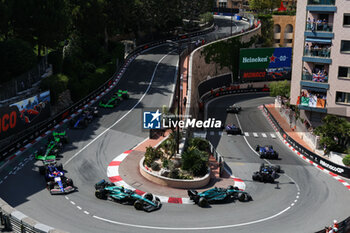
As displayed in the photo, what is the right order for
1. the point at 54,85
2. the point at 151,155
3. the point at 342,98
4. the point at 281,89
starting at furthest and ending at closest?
the point at 281,89 < the point at 342,98 < the point at 54,85 < the point at 151,155

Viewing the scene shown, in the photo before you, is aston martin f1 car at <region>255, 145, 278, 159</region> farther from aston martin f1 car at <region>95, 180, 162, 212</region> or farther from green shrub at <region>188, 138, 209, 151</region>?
→ aston martin f1 car at <region>95, 180, 162, 212</region>

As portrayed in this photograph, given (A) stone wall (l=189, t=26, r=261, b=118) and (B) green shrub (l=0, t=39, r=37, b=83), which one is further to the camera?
(A) stone wall (l=189, t=26, r=261, b=118)

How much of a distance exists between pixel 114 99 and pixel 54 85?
7936 mm

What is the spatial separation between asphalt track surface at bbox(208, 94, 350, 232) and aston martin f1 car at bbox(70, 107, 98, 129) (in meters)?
14.9

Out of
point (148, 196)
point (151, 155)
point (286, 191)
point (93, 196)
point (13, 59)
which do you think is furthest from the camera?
point (13, 59)

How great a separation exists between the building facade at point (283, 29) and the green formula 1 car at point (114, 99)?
2309 inches

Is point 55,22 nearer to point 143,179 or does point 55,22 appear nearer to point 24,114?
point 24,114

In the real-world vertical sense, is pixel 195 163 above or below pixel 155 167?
above

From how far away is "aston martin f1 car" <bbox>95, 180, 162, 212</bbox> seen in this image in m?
32.3

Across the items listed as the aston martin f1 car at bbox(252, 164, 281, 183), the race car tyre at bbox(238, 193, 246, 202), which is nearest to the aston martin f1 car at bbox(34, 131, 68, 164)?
the race car tyre at bbox(238, 193, 246, 202)

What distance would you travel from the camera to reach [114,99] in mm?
56594

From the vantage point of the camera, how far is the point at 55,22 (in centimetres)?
5550

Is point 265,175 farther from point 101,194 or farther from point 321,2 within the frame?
point 321,2

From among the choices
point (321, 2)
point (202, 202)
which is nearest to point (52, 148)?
point (202, 202)
